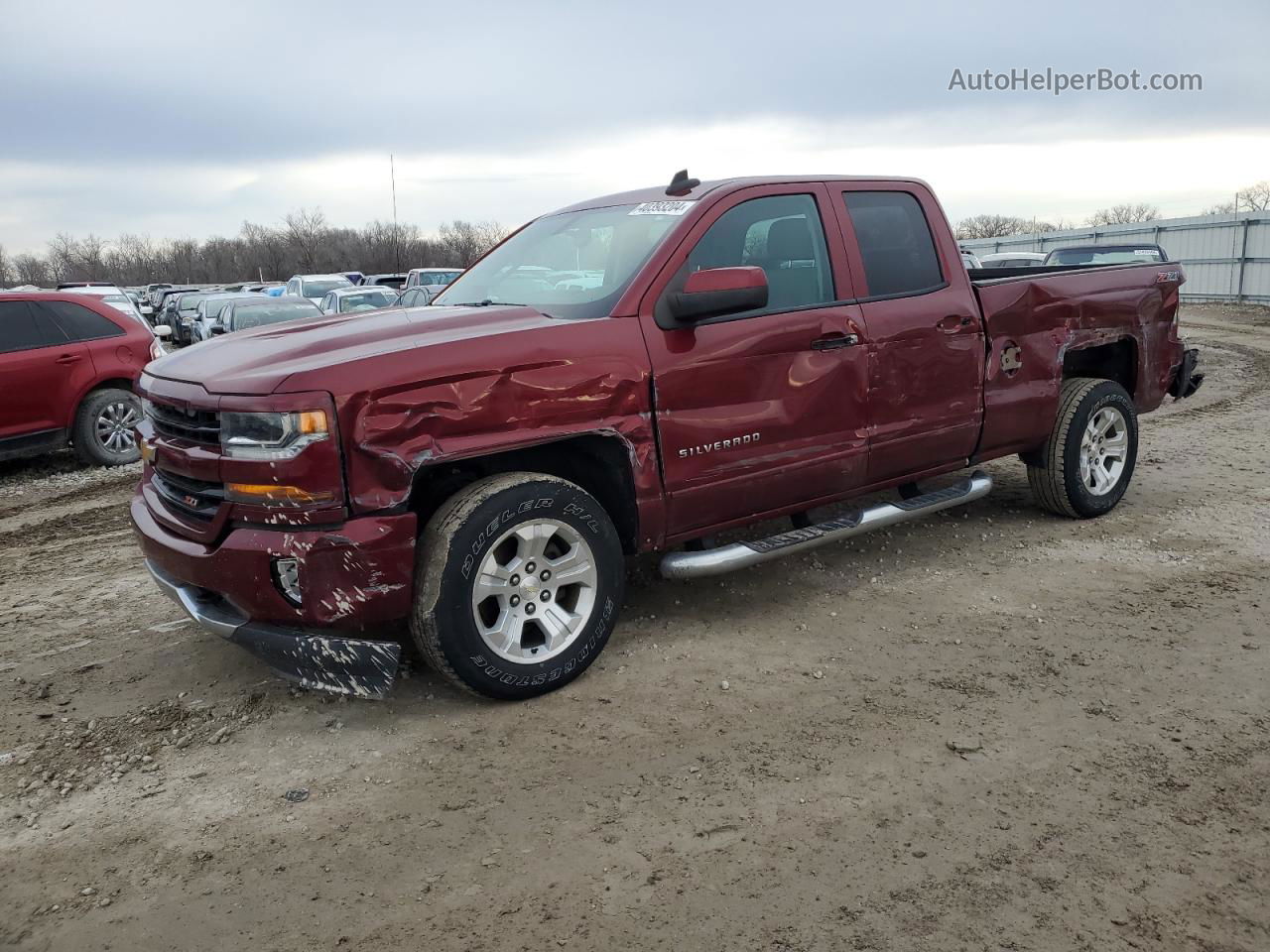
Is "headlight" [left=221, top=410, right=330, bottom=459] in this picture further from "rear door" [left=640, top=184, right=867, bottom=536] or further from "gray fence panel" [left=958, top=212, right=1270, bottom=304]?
"gray fence panel" [left=958, top=212, right=1270, bottom=304]

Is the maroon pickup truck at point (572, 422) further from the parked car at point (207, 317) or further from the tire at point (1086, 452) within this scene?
the parked car at point (207, 317)

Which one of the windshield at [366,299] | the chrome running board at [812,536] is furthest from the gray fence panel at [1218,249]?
the chrome running board at [812,536]

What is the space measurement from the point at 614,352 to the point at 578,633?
44.0 inches

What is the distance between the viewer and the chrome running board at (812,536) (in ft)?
13.8

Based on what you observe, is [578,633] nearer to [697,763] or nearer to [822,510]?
[697,763]

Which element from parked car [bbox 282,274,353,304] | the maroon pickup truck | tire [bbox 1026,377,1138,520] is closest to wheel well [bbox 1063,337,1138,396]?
tire [bbox 1026,377,1138,520]

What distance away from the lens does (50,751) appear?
362 centimetres

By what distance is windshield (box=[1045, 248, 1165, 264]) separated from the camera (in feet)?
49.4

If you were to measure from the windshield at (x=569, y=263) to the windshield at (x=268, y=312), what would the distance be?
10935mm

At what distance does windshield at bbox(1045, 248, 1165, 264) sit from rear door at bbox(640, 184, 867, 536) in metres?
11.4

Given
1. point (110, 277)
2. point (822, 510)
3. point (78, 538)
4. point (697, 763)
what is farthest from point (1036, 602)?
point (110, 277)

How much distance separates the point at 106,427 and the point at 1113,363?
855cm

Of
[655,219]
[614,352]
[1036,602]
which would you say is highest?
[655,219]

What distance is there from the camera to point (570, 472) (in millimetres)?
4094
